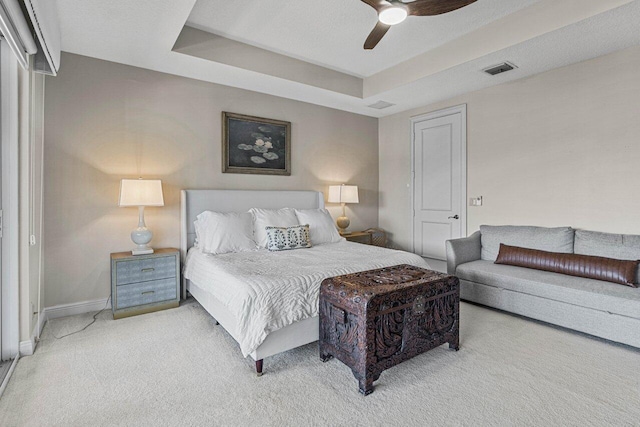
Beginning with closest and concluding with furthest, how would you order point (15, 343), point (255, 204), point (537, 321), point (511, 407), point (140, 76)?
point (511, 407) < point (15, 343) < point (537, 321) < point (140, 76) < point (255, 204)

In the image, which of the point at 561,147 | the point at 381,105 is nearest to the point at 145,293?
the point at 381,105

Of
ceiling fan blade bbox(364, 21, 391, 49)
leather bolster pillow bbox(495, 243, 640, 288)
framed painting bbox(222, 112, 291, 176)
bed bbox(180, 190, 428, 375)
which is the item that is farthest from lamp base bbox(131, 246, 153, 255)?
leather bolster pillow bbox(495, 243, 640, 288)

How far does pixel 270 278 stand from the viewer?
7.66 feet

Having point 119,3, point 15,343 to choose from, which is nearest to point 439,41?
point 119,3

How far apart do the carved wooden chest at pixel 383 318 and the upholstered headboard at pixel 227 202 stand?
6.85 ft

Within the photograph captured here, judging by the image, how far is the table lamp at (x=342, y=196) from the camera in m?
4.90

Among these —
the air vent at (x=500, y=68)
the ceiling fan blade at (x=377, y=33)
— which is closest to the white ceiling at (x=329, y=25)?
the ceiling fan blade at (x=377, y=33)

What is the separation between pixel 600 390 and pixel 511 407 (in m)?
0.65

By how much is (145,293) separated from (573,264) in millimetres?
4124

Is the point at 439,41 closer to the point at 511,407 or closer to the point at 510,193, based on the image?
the point at 510,193

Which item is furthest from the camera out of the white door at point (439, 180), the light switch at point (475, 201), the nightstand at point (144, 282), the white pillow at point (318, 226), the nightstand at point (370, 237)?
the nightstand at point (370, 237)

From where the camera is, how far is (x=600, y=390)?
1991 mm

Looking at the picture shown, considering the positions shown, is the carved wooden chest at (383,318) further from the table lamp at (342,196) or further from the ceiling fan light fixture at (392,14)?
the table lamp at (342,196)

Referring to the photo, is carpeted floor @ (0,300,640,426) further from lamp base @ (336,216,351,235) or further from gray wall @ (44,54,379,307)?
lamp base @ (336,216,351,235)
